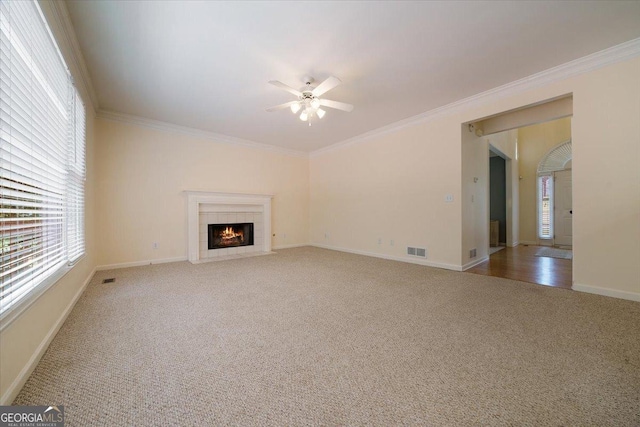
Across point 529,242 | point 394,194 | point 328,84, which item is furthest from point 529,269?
point 328,84

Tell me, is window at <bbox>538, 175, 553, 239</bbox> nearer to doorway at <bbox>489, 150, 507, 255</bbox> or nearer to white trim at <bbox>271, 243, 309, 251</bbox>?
doorway at <bbox>489, 150, 507, 255</bbox>

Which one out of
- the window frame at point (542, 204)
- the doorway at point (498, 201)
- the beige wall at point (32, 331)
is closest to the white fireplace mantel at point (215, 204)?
the beige wall at point (32, 331)

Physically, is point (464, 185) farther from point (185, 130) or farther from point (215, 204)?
point (185, 130)

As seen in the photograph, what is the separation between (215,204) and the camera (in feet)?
16.7

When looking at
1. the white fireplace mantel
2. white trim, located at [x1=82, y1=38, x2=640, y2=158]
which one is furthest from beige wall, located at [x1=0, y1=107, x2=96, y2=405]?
white trim, located at [x1=82, y1=38, x2=640, y2=158]

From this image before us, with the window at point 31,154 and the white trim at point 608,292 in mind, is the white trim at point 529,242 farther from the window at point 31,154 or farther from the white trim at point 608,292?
the window at point 31,154

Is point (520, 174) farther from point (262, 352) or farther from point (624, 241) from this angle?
point (262, 352)

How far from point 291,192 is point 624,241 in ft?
18.6

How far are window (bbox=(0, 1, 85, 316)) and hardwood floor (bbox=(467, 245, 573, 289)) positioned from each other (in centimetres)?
478

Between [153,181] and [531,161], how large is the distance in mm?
9312

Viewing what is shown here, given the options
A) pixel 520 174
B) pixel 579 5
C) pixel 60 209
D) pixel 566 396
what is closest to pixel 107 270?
pixel 60 209

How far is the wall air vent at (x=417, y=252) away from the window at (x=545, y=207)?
4.63 meters

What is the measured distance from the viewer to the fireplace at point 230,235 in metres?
5.15

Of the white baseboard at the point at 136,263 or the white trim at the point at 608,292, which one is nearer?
the white trim at the point at 608,292
